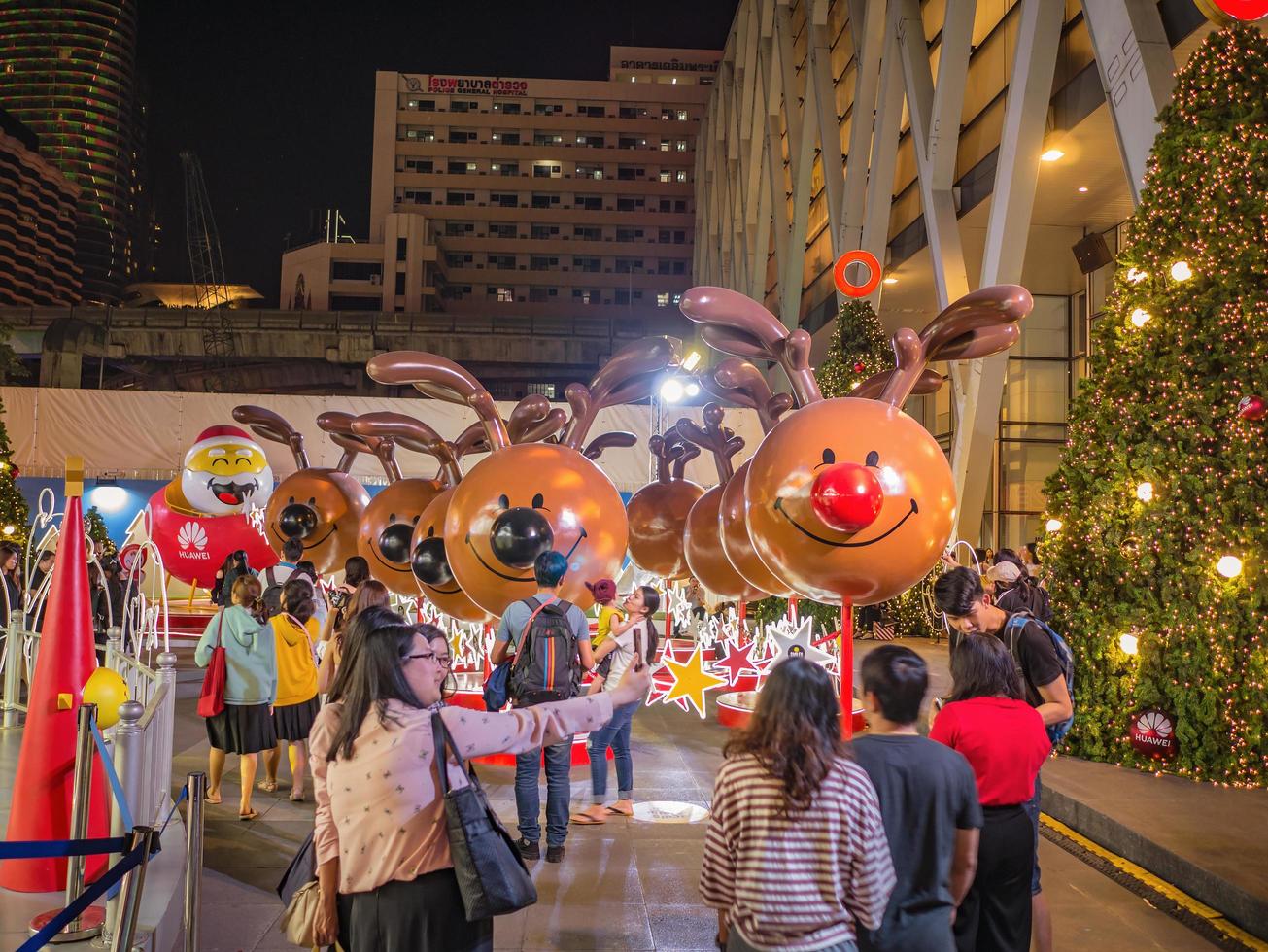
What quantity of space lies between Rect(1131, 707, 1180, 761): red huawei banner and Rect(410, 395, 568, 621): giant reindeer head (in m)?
4.71

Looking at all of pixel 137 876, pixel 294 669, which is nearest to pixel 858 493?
pixel 137 876

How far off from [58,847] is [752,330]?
11.1ft

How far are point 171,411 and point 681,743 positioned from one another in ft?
35.3

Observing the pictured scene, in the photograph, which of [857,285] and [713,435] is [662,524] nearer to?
[713,435]

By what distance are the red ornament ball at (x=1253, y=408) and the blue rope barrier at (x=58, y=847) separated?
6789 millimetres

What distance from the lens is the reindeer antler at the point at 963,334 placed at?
13.8ft

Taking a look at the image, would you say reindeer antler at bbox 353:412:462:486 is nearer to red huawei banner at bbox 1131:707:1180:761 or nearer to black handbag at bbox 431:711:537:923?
black handbag at bbox 431:711:537:923

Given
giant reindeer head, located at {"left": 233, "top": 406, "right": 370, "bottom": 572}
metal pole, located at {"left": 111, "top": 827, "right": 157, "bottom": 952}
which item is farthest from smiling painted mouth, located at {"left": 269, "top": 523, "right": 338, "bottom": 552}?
metal pole, located at {"left": 111, "top": 827, "right": 157, "bottom": 952}

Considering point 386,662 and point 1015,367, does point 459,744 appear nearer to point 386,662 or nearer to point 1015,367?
point 386,662

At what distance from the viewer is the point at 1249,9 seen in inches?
231

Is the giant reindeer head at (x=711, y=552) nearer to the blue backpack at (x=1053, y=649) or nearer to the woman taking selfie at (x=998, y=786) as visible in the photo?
the blue backpack at (x=1053, y=649)

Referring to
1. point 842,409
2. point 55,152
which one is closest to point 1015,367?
point 842,409

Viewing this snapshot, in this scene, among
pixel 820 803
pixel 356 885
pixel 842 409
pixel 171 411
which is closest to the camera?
pixel 820 803

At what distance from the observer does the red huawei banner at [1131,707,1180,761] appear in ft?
22.7
